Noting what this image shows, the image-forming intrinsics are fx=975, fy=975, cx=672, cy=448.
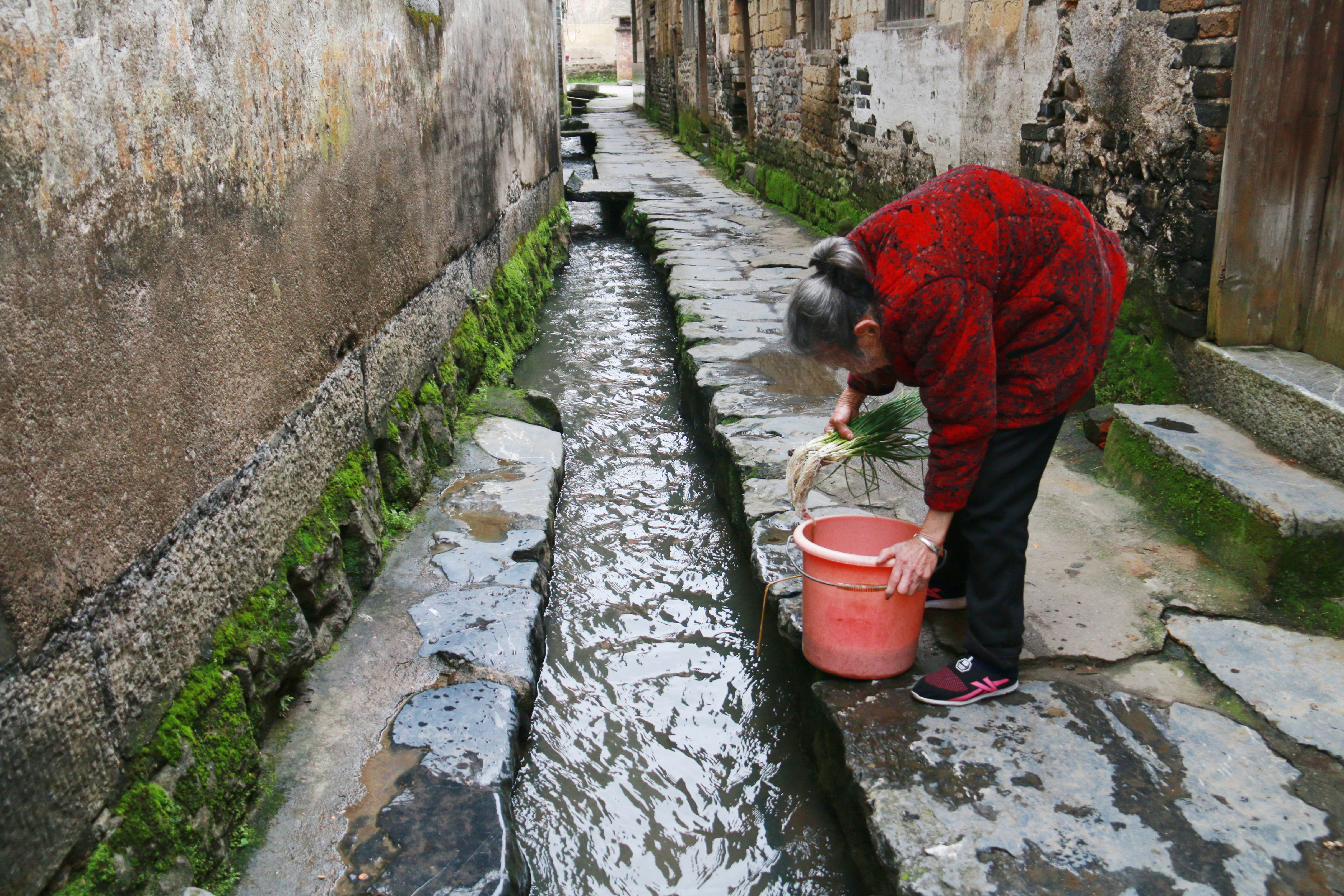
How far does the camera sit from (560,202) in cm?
886

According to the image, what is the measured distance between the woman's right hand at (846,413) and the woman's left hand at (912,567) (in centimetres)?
47

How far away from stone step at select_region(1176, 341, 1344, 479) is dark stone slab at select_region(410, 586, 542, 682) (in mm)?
2360

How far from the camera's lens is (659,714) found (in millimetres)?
2768

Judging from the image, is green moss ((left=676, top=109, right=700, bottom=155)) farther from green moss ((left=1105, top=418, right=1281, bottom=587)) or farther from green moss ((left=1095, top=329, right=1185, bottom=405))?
green moss ((left=1105, top=418, right=1281, bottom=587))

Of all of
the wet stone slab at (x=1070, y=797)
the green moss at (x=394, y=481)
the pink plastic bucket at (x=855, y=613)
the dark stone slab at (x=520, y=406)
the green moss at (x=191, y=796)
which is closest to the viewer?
the green moss at (x=191, y=796)

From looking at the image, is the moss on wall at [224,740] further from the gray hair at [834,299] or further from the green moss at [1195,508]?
the green moss at [1195,508]

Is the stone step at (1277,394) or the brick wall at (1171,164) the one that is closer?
the stone step at (1277,394)

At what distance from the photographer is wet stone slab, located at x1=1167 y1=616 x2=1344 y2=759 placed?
2.12 meters

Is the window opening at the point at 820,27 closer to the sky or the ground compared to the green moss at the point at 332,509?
closer to the sky

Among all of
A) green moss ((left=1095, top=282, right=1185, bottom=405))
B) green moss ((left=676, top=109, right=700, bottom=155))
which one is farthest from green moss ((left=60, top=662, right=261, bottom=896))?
green moss ((left=676, top=109, right=700, bottom=155))

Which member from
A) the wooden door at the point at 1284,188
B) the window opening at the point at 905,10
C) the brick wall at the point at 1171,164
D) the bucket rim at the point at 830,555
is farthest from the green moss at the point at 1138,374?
the window opening at the point at 905,10

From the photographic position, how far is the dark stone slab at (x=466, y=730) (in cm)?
215

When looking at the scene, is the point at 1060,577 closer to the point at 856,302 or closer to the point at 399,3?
the point at 856,302

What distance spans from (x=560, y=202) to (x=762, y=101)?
3356 mm
